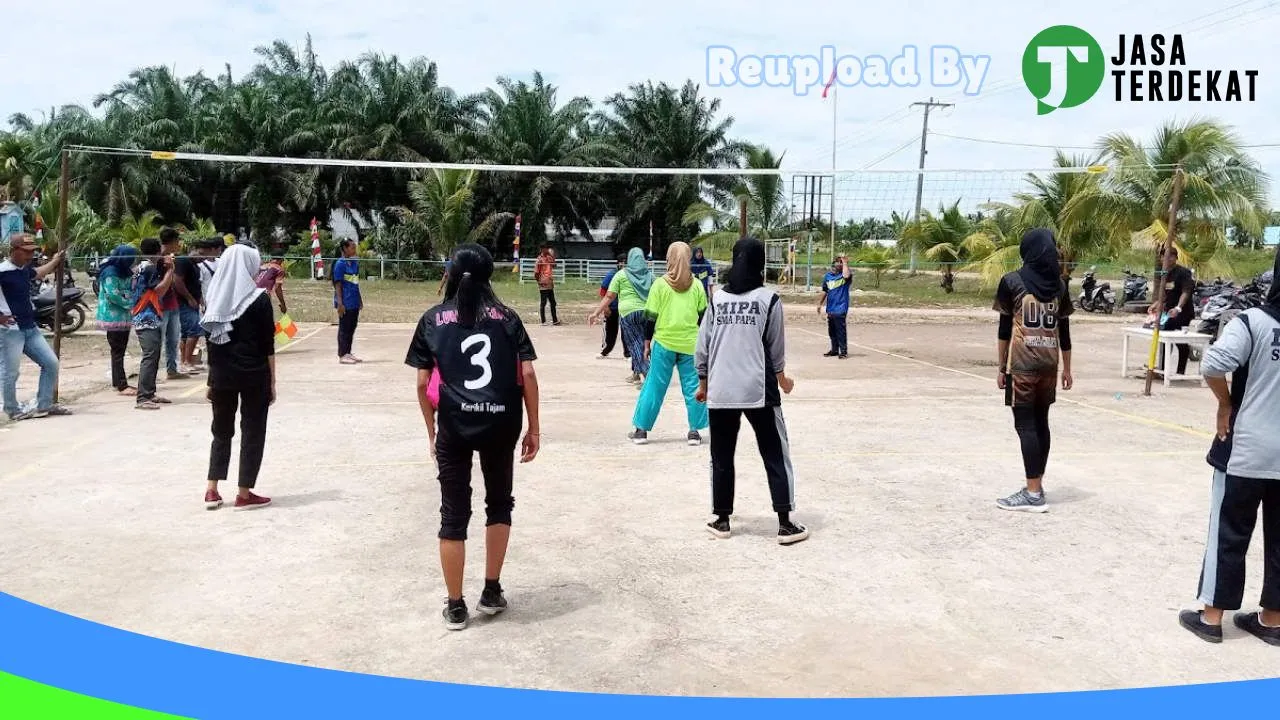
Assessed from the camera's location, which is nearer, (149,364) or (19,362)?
(19,362)

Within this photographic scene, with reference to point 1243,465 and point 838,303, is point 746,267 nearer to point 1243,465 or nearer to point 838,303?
point 1243,465

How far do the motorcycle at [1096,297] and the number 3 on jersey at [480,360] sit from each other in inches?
1036

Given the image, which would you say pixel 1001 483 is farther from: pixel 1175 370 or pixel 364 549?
pixel 1175 370

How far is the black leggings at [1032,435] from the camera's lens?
591 centimetres

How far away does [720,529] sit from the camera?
5430 mm

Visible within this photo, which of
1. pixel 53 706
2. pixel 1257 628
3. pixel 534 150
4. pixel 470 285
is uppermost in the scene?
pixel 534 150

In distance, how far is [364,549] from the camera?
516 cm

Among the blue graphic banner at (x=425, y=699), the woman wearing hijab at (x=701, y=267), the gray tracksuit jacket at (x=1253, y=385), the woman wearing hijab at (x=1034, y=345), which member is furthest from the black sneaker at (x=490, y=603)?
the woman wearing hijab at (x=701, y=267)

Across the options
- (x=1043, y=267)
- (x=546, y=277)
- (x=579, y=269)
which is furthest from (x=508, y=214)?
(x=1043, y=267)

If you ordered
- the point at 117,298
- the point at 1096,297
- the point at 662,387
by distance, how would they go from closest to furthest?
the point at 662,387
the point at 117,298
the point at 1096,297

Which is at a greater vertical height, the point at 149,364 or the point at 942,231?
the point at 942,231

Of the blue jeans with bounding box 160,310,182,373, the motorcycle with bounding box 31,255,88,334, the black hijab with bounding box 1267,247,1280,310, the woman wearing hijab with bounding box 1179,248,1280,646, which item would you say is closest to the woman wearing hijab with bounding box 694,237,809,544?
the woman wearing hijab with bounding box 1179,248,1280,646

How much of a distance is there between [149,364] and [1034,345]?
7.82 m

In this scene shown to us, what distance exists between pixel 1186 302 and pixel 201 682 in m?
11.4
